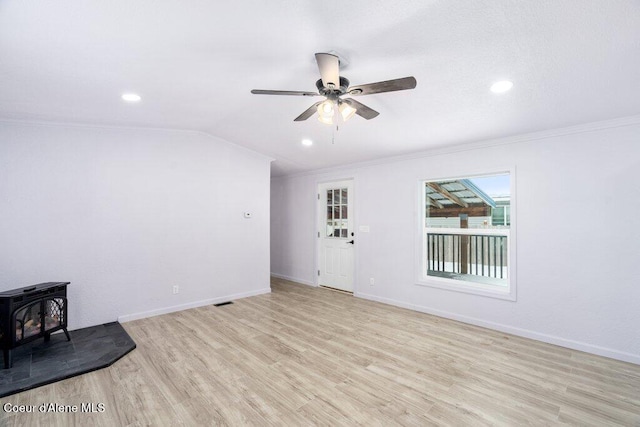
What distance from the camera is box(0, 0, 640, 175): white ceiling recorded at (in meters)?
1.75

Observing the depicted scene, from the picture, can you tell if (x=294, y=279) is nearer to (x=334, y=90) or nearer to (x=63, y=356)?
(x=63, y=356)

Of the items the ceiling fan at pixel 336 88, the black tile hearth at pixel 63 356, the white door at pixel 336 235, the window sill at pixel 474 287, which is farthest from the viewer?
the white door at pixel 336 235

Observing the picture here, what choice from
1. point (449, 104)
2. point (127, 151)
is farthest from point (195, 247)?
point (449, 104)

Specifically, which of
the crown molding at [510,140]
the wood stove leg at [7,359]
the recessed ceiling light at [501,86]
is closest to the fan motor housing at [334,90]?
the recessed ceiling light at [501,86]

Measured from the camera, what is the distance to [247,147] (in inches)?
203

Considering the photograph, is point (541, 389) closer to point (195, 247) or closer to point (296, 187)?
point (195, 247)

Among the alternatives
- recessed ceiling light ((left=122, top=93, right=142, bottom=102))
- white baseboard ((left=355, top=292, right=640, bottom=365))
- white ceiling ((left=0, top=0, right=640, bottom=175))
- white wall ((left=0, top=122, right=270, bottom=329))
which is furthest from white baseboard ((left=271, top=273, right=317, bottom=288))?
recessed ceiling light ((left=122, top=93, right=142, bottom=102))

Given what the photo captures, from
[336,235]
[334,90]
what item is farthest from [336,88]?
[336,235]

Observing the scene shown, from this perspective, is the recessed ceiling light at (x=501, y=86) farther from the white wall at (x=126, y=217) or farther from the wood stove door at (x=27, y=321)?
the wood stove door at (x=27, y=321)

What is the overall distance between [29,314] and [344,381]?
3.21 metres

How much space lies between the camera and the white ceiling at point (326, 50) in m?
1.75

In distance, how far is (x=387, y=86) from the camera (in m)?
2.03

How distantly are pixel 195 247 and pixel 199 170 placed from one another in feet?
4.04

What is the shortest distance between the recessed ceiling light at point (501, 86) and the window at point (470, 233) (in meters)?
1.43
